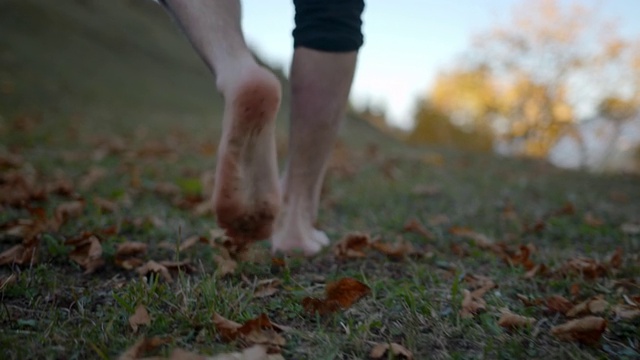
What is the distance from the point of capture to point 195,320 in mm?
1000

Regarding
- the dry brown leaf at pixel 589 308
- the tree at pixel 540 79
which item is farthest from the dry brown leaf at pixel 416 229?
the tree at pixel 540 79

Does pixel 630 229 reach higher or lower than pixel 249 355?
higher

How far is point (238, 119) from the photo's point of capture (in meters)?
1.15

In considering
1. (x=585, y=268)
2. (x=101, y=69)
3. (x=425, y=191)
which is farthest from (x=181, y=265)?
(x=101, y=69)

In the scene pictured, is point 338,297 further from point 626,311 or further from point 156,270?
point 626,311

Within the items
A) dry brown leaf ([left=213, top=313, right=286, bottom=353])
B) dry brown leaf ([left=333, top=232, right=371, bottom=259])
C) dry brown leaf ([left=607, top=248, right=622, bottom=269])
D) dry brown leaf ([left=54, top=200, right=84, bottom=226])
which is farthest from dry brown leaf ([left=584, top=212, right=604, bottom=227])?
dry brown leaf ([left=54, top=200, right=84, bottom=226])

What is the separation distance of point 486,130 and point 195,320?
2430cm

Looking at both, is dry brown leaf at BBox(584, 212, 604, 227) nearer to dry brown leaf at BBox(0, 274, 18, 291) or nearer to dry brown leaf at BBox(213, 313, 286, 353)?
dry brown leaf at BBox(213, 313, 286, 353)

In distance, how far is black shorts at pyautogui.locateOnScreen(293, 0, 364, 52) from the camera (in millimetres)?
1509

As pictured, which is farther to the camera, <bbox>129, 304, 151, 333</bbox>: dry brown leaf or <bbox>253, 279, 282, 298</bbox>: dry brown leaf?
<bbox>253, 279, 282, 298</bbox>: dry brown leaf

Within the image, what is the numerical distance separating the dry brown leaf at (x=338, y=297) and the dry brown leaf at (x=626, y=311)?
538mm

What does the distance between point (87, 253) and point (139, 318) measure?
0.53 metres

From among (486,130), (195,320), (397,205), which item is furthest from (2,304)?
(486,130)

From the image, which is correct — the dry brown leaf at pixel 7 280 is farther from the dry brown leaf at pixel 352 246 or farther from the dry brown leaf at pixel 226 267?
the dry brown leaf at pixel 352 246
